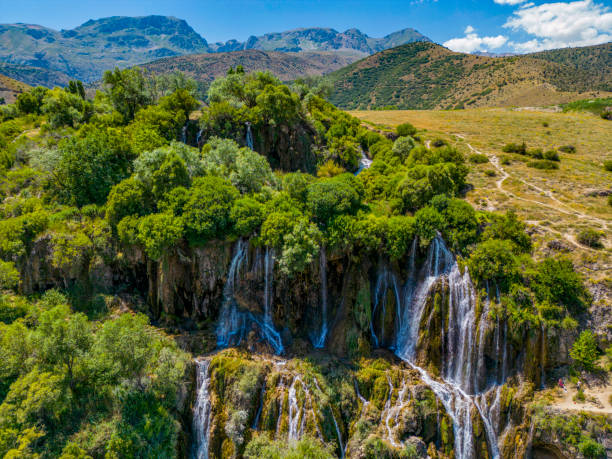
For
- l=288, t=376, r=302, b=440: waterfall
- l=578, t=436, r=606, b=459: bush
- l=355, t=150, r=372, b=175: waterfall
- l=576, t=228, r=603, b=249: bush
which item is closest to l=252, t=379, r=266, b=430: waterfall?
l=288, t=376, r=302, b=440: waterfall

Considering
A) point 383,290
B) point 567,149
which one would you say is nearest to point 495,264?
point 383,290

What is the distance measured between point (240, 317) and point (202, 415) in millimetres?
8826

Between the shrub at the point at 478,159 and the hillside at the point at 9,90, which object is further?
the hillside at the point at 9,90

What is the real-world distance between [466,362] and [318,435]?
14403mm

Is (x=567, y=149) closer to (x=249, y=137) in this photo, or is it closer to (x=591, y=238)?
(x=591, y=238)

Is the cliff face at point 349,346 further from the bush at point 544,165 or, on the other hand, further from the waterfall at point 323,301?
the bush at point 544,165

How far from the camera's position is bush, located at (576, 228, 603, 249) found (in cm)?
2933

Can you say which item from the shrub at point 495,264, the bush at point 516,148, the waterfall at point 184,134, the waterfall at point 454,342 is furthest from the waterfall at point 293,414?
the bush at point 516,148

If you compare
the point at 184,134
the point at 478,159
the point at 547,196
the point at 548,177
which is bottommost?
the point at 547,196

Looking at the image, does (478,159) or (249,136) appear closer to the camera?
(249,136)

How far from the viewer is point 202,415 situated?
25328 millimetres

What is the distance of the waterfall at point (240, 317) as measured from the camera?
2983 cm

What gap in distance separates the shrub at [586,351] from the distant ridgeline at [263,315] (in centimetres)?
13

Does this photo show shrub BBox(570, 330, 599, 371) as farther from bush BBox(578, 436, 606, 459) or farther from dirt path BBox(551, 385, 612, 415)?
bush BBox(578, 436, 606, 459)
